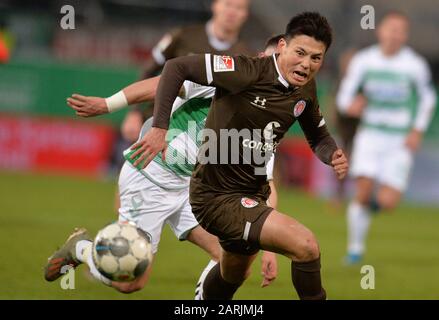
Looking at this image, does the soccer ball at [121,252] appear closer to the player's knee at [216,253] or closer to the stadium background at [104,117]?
the player's knee at [216,253]

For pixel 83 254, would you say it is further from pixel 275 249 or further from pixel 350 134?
→ pixel 350 134

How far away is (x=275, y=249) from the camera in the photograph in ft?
17.6

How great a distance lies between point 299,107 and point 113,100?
3.61 feet

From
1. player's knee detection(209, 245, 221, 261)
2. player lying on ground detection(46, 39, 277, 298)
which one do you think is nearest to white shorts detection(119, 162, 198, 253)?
player lying on ground detection(46, 39, 277, 298)

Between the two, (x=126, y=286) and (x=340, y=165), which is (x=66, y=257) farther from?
(x=340, y=165)

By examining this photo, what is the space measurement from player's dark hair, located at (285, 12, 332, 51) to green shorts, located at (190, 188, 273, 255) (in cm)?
98

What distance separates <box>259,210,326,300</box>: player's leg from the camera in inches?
209

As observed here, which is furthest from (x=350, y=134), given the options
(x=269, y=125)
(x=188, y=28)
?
(x=269, y=125)

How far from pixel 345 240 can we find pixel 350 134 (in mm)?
4428

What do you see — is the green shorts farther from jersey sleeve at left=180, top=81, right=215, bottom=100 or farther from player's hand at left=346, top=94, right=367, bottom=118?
player's hand at left=346, top=94, right=367, bottom=118

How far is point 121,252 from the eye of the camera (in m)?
5.48

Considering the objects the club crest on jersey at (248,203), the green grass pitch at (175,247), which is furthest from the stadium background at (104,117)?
Result: the club crest on jersey at (248,203)

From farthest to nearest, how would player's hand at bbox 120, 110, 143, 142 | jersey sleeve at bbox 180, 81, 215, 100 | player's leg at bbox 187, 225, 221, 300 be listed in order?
1. player's hand at bbox 120, 110, 143, 142
2. player's leg at bbox 187, 225, 221, 300
3. jersey sleeve at bbox 180, 81, 215, 100

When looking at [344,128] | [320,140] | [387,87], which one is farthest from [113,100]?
[344,128]
